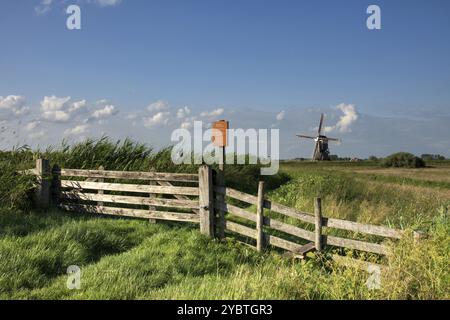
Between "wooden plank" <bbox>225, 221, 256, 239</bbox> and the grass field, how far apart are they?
0.34 m

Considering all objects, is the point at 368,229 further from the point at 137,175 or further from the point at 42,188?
the point at 42,188

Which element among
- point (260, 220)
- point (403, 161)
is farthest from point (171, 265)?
point (403, 161)

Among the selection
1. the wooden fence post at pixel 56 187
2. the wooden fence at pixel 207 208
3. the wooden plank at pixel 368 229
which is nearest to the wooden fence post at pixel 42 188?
the wooden fence at pixel 207 208

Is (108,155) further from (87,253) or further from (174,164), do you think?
(87,253)

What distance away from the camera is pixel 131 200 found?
1216 cm

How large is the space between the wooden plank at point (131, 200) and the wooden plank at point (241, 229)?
101cm

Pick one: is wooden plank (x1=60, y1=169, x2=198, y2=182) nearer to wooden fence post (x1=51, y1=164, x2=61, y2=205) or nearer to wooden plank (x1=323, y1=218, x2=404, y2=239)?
wooden fence post (x1=51, y1=164, x2=61, y2=205)

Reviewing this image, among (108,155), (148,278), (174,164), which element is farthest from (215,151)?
(148,278)

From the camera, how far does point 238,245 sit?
9828mm

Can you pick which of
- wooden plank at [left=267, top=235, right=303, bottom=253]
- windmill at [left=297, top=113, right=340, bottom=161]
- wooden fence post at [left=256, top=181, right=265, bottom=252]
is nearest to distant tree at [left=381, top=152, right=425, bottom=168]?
windmill at [left=297, top=113, right=340, bottom=161]

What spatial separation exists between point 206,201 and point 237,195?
2.58 feet

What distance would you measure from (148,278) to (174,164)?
461 inches

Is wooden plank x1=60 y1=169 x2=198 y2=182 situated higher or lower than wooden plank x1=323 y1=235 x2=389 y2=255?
higher

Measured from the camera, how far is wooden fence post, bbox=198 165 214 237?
33.6ft
